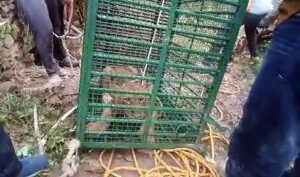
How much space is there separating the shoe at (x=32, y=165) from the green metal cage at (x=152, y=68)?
355 mm

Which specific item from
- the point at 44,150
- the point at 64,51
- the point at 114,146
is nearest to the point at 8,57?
the point at 64,51

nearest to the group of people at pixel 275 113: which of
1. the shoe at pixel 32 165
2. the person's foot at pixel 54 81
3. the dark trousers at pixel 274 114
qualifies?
the dark trousers at pixel 274 114

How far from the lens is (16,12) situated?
3.71m

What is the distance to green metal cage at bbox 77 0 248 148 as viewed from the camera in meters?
2.23

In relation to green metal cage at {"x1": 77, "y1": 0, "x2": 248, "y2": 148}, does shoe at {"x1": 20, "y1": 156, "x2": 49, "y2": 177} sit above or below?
below

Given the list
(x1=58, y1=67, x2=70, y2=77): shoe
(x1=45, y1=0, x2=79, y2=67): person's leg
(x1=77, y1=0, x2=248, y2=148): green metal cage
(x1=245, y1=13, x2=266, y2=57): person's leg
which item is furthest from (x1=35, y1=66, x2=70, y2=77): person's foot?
(x1=245, y1=13, x2=266, y2=57): person's leg

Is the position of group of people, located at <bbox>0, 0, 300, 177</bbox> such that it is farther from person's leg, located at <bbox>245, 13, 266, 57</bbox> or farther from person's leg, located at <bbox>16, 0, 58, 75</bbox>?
person's leg, located at <bbox>245, 13, 266, 57</bbox>

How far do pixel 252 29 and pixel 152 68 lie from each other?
3113mm

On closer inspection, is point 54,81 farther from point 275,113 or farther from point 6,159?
point 275,113

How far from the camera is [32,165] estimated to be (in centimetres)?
211

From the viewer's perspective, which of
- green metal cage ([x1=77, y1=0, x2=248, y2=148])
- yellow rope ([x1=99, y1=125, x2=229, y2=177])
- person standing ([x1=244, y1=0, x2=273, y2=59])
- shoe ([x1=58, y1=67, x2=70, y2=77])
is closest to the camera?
green metal cage ([x1=77, y1=0, x2=248, y2=148])

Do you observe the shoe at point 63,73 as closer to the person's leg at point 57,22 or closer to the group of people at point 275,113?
the person's leg at point 57,22

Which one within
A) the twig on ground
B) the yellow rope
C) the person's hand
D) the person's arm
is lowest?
the yellow rope

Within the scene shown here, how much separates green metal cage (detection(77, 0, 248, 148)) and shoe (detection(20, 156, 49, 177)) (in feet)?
1.16
